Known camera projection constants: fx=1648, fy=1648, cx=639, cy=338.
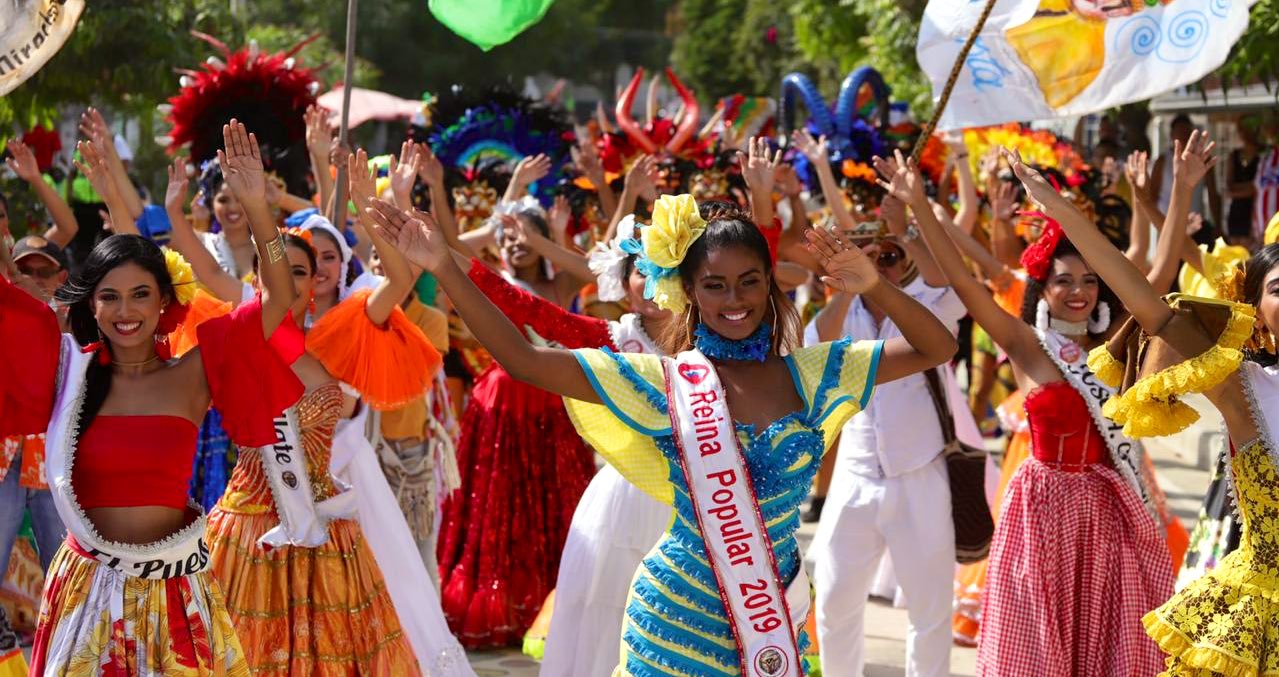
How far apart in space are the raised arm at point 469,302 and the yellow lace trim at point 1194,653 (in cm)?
166

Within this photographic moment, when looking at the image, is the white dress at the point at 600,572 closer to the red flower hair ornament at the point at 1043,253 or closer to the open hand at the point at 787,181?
the red flower hair ornament at the point at 1043,253

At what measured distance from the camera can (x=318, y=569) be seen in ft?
17.3

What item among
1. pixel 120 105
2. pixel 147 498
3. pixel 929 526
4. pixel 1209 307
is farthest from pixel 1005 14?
pixel 120 105

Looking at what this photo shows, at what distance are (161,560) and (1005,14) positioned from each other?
144 inches

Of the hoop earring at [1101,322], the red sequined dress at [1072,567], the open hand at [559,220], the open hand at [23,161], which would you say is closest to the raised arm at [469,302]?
the red sequined dress at [1072,567]

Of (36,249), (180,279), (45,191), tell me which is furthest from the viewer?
(36,249)

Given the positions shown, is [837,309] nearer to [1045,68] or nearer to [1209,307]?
[1045,68]

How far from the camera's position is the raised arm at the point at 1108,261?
3984 mm

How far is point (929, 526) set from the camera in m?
5.91

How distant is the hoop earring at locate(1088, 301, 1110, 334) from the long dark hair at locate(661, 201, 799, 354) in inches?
73.2

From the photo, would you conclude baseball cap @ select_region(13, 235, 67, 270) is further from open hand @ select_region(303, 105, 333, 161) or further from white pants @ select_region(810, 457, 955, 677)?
white pants @ select_region(810, 457, 955, 677)

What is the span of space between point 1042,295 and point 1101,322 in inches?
8.6

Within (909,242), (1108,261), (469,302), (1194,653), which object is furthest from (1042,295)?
(469,302)

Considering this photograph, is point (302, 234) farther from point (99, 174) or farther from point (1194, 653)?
→ point (1194, 653)
